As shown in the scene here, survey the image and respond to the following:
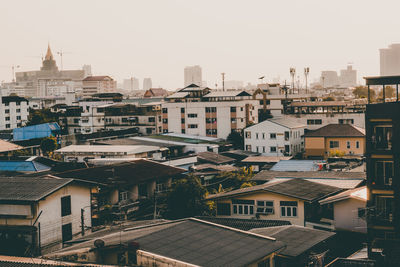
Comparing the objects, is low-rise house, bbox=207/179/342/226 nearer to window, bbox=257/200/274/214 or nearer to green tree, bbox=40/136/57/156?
window, bbox=257/200/274/214

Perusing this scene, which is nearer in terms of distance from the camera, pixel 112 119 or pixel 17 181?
pixel 17 181

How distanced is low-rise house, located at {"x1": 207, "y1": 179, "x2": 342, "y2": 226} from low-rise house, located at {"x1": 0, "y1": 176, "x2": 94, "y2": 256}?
167 inches

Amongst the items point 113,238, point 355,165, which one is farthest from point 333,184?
point 113,238

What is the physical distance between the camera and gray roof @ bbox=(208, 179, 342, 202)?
48.6 ft

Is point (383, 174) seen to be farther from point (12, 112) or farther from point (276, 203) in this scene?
point (12, 112)

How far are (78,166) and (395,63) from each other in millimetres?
87794

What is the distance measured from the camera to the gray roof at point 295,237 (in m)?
10.7

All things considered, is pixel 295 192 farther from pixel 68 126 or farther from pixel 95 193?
pixel 68 126

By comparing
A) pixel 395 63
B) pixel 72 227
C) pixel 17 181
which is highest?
pixel 395 63

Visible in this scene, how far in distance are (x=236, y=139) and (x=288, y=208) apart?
2264 centimetres

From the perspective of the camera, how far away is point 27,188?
13.5 metres

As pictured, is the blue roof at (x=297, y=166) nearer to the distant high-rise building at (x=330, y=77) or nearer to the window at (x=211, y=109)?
the window at (x=211, y=109)

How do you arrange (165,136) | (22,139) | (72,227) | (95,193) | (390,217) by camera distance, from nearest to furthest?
(390,217) < (72,227) < (95,193) < (165,136) < (22,139)

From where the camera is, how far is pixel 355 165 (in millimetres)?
22203
